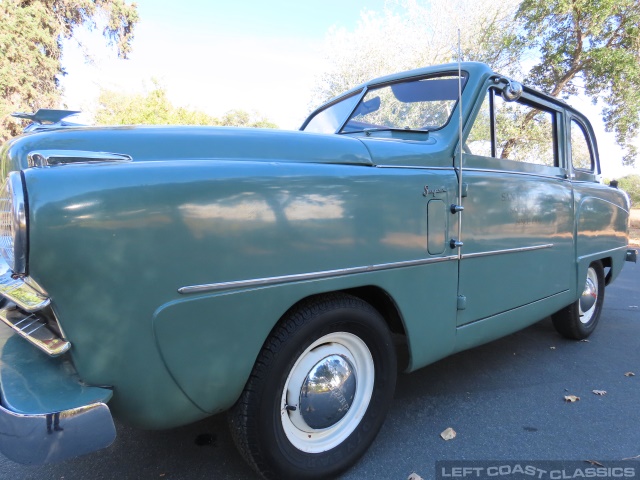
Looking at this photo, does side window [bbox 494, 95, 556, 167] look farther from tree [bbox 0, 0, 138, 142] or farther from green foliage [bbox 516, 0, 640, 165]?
tree [bbox 0, 0, 138, 142]

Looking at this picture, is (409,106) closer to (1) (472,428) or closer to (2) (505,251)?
(2) (505,251)

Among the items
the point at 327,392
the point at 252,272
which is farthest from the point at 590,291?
the point at 252,272

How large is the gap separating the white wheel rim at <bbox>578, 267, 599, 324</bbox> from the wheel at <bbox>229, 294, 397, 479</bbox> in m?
2.83

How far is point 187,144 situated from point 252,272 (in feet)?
1.81

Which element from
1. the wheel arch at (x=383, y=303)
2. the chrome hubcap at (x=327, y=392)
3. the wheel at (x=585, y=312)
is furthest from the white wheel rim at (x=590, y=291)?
the chrome hubcap at (x=327, y=392)

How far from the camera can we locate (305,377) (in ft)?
5.99

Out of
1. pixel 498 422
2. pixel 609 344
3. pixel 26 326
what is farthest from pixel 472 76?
pixel 609 344

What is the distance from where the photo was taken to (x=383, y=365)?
6.82ft

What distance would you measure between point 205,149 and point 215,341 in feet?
2.38

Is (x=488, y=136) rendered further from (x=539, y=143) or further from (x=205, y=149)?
(x=205, y=149)

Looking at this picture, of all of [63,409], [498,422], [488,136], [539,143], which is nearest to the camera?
[63,409]

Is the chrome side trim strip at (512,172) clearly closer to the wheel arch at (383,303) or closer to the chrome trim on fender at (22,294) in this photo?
the wheel arch at (383,303)

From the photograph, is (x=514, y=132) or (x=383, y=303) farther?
(x=514, y=132)

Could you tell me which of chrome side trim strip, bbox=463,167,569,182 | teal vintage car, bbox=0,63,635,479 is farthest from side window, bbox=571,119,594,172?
teal vintage car, bbox=0,63,635,479
